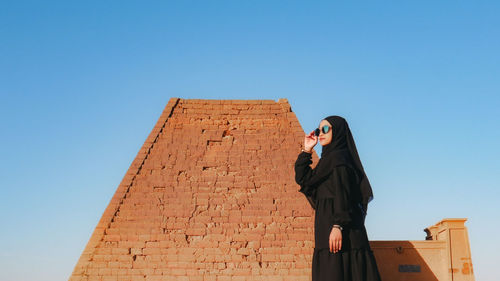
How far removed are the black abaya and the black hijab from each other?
0.13ft

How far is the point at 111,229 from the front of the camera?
9797 millimetres

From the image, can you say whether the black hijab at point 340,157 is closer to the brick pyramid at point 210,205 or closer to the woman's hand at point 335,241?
the woman's hand at point 335,241

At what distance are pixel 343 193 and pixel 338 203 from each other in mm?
94

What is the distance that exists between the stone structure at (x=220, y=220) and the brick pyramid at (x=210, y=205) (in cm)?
2

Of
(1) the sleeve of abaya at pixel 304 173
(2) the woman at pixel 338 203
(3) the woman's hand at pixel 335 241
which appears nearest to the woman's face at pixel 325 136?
(2) the woman at pixel 338 203

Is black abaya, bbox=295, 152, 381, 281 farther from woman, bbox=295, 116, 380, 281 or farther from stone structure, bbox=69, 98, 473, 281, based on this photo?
stone structure, bbox=69, 98, 473, 281

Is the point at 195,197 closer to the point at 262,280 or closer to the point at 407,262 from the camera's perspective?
the point at 262,280

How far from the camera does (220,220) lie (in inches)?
385

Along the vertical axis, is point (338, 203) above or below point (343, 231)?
Result: above

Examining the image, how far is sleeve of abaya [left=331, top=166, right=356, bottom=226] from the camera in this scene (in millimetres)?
4016

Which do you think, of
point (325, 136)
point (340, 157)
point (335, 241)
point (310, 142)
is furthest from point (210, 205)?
point (335, 241)

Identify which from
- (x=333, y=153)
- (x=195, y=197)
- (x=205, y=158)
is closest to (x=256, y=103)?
(x=205, y=158)

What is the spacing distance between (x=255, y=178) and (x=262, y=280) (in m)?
2.10

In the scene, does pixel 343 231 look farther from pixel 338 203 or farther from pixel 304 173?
pixel 304 173
